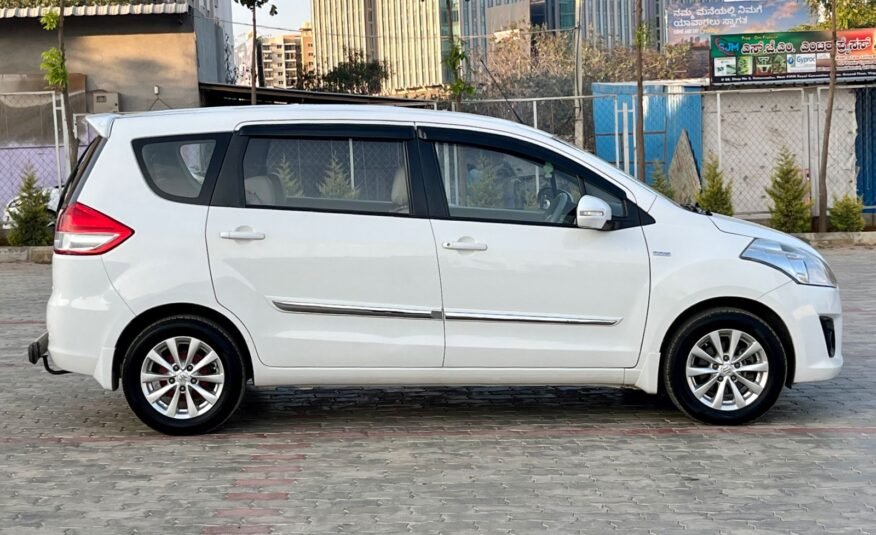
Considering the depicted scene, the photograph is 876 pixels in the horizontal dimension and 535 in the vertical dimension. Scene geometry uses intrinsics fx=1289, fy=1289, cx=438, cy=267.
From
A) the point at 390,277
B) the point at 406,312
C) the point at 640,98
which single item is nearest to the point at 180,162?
the point at 390,277

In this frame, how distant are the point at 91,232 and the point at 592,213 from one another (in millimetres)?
2807

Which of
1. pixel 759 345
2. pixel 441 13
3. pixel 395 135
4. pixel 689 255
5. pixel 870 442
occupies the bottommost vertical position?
pixel 870 442

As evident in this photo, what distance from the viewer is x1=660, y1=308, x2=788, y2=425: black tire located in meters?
7.33

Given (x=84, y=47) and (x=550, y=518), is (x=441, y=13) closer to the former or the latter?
(x=84, y=47)

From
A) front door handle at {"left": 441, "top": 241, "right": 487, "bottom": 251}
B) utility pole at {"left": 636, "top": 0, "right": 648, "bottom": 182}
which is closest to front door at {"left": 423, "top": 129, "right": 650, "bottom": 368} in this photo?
front door handle at {"left": 441, "top": 241, "right": 487, "bottom": 251}

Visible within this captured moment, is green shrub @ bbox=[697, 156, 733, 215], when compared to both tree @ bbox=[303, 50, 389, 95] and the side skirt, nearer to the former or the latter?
the side skirt

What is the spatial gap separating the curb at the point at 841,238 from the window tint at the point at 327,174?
531 inches

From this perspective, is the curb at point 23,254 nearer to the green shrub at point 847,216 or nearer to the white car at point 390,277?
the green shrub at point 847,216

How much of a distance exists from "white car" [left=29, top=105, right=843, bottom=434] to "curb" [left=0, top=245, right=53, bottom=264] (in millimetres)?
12887

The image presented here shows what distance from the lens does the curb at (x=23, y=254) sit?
19.8 m

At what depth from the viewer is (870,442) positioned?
704 centimetres

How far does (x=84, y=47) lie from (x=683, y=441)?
70.1 feet

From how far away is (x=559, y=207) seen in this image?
7.39 meters

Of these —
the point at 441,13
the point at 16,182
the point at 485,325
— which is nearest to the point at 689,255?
the point at 485,325
